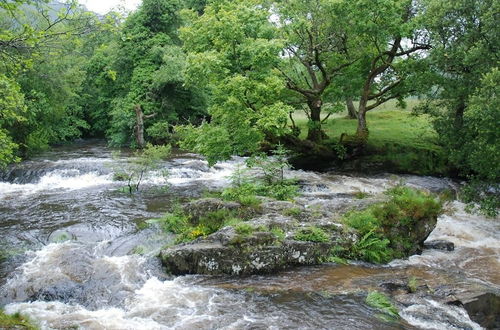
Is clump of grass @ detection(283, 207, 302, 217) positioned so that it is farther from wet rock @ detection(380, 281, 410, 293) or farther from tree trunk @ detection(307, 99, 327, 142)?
tree trunk @ detection(307, 99, 327, 142)

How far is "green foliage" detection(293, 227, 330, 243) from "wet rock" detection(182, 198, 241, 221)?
2.40 metres

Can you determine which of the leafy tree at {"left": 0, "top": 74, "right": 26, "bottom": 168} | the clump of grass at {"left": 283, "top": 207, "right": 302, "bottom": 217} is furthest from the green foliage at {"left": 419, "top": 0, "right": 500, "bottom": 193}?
the leafy tree at {"left": 0, "top": 74, "right": 26, "bottom": 168}

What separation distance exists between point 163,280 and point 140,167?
32.8 feet

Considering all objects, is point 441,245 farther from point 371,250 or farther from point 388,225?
point 371,250

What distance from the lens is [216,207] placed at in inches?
511

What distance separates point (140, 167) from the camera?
63.4ft

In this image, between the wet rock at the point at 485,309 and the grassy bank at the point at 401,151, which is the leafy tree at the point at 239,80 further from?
the wet rock at the point at 485,309

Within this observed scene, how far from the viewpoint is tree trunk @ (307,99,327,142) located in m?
23.3

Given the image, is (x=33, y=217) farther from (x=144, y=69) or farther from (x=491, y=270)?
(x=144, y=69)

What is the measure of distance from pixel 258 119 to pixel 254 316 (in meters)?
9.54

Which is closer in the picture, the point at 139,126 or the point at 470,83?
the point at 470,83

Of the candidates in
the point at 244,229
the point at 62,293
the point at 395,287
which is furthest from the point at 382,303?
the point at 62,293

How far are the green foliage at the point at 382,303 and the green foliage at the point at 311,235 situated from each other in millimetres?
2435

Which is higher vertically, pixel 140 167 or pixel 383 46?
pixel 383 46
